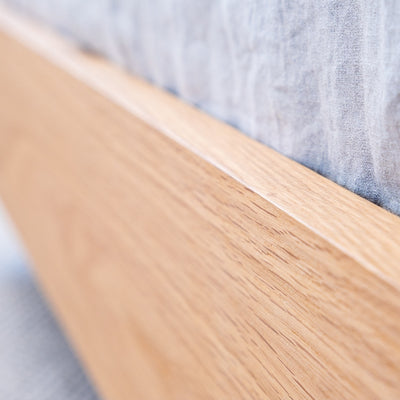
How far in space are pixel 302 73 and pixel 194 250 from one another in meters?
0.12

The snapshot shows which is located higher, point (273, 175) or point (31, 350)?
point (273, 175)

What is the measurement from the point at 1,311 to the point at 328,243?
2.38 feet

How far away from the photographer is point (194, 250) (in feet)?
0.99

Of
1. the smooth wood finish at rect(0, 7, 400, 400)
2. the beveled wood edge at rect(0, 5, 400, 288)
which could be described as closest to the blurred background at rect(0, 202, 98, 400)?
the smooth wood finish at rect(0, 7, 400, 400)

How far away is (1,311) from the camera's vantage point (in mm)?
798

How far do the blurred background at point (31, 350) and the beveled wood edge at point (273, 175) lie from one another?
1.47 ft

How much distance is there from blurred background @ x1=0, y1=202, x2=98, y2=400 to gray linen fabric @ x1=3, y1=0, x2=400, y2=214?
1.57 feet

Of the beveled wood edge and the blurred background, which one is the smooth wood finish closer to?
the beveled wood edge

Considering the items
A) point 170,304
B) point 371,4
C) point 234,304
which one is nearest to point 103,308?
point 170,304

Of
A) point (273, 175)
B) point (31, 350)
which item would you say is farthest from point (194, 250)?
point (31, 350)

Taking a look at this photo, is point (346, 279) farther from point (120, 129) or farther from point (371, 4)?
point (120, 129)

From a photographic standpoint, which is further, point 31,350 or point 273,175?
point 31,350

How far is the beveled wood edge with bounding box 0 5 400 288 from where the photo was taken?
0.19m

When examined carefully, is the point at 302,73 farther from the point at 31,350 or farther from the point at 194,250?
the point at 31,350
